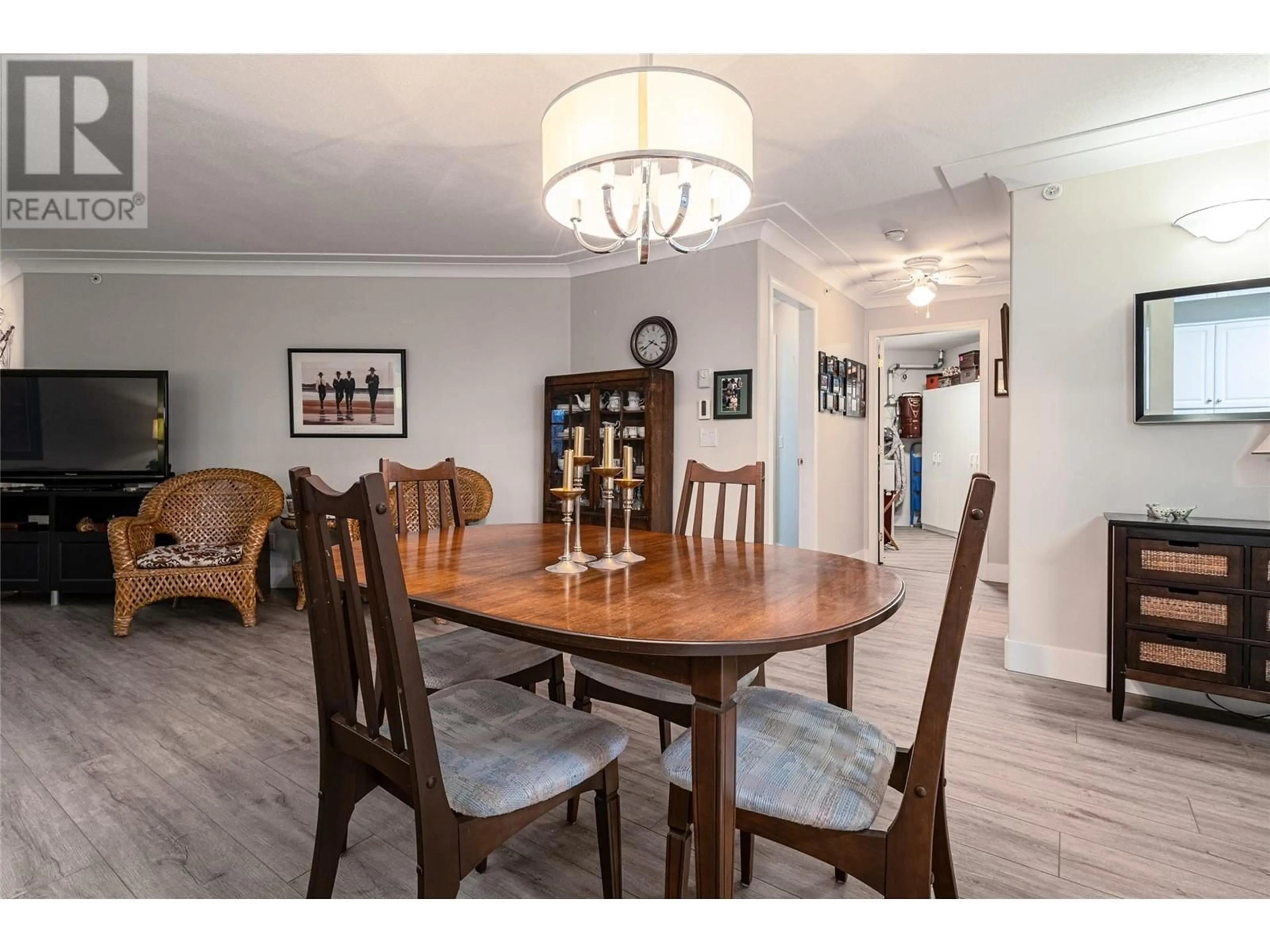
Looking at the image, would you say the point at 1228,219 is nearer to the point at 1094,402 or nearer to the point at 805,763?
the point at 1094,402

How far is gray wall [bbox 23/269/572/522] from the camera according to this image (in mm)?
4746

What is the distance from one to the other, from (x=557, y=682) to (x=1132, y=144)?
10.5 ft

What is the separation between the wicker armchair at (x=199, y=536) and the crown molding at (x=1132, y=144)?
14.6 ft

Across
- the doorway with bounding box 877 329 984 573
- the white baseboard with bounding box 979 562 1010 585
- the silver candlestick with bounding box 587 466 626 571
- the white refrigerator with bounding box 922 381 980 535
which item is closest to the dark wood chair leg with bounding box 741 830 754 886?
the silver candlestick with bounding box 587 466 626 571

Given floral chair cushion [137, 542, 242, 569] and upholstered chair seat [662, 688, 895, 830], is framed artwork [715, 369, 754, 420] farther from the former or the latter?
floral chair cushion [137, 542, 242, 569]

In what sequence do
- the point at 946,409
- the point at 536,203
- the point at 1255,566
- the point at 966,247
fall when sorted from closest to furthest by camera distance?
the point at 1255,566
the point at 536,203
the point at 966,247
the point at 946,409

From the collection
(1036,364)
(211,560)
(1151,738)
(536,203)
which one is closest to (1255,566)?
(1151,738)

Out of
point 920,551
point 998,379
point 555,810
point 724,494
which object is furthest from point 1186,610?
point 920,551

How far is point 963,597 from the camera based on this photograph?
100 centimetres

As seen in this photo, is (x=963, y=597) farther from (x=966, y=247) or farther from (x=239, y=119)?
(x=966, y=247)

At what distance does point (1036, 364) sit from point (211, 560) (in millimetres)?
4636

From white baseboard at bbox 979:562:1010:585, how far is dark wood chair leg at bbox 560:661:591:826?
4.46m

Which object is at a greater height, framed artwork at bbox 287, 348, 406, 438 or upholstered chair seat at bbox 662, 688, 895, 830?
framed artwork at bbox 287, 348, 406, 438

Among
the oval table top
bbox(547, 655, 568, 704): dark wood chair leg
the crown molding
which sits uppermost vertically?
the crown molding
